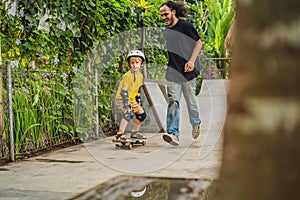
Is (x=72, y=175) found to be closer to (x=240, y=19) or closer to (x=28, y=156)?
(x=28, y=156)

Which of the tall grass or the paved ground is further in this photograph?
the tall grass

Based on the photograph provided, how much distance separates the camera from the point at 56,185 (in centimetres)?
369

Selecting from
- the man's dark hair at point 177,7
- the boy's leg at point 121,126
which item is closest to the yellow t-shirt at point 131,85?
the boy's leg at point 121,126

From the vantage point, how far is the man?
5.44 metres

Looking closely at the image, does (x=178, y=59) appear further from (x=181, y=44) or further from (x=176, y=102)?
(x=176, y=102)

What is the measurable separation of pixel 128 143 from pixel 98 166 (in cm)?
95

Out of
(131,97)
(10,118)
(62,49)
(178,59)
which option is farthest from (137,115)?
(10,118)

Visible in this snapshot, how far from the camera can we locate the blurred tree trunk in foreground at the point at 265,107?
60cm

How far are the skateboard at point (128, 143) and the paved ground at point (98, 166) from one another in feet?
0.23

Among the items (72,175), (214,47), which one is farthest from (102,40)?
(214,47)

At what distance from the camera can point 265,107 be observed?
0.63 m

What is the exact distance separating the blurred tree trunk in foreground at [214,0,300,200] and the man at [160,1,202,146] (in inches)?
186

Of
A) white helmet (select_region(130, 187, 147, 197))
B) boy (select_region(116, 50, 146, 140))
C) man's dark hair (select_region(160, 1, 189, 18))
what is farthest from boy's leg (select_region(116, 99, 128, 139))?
white helmet (select_region(130, 187, 147, 197))

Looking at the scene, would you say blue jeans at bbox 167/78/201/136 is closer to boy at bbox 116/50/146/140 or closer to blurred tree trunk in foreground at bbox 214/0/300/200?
boy at bbox 116/50/146/140
